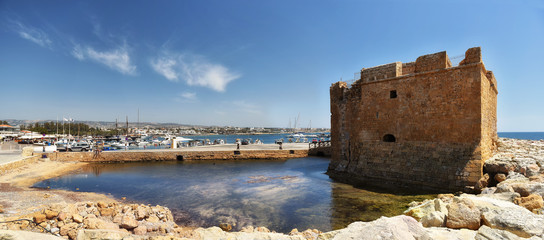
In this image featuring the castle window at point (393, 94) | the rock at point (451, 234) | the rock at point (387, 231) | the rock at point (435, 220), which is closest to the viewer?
the rock at point (387, 231)

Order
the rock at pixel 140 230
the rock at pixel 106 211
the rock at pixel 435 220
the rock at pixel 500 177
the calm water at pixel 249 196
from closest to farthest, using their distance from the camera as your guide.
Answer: the rock at pixel 435 220, the rock at pixel 140 230, the rock at pixel 106 211, the calm water at pixel 249 196, the rock at pixel 500 177

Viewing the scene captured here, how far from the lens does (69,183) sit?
15.8 metres

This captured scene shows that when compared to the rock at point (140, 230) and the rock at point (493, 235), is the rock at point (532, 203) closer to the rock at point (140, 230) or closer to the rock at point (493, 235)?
the rock at point (493, 235)

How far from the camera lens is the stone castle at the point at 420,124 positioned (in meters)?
10.5

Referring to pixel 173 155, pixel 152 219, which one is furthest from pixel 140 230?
pixel 173 155

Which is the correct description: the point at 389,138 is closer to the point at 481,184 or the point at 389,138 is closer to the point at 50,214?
the point at 481,184

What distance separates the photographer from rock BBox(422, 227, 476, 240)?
4.40 metres

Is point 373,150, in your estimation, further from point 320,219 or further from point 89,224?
point 89,224

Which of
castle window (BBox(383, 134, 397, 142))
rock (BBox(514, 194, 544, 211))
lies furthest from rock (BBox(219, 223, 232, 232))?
castle window (BBox(383, 134, 397, 142))

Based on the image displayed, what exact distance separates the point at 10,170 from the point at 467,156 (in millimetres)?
27412

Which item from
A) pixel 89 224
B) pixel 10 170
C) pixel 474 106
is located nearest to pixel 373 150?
pixel 474 106

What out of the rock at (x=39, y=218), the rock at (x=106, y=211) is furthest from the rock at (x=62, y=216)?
the rock at (x=106, y=211)

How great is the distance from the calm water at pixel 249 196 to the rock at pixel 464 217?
3.53 metres

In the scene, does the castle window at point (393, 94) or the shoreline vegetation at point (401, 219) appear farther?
the castle window at point (393, 94)
